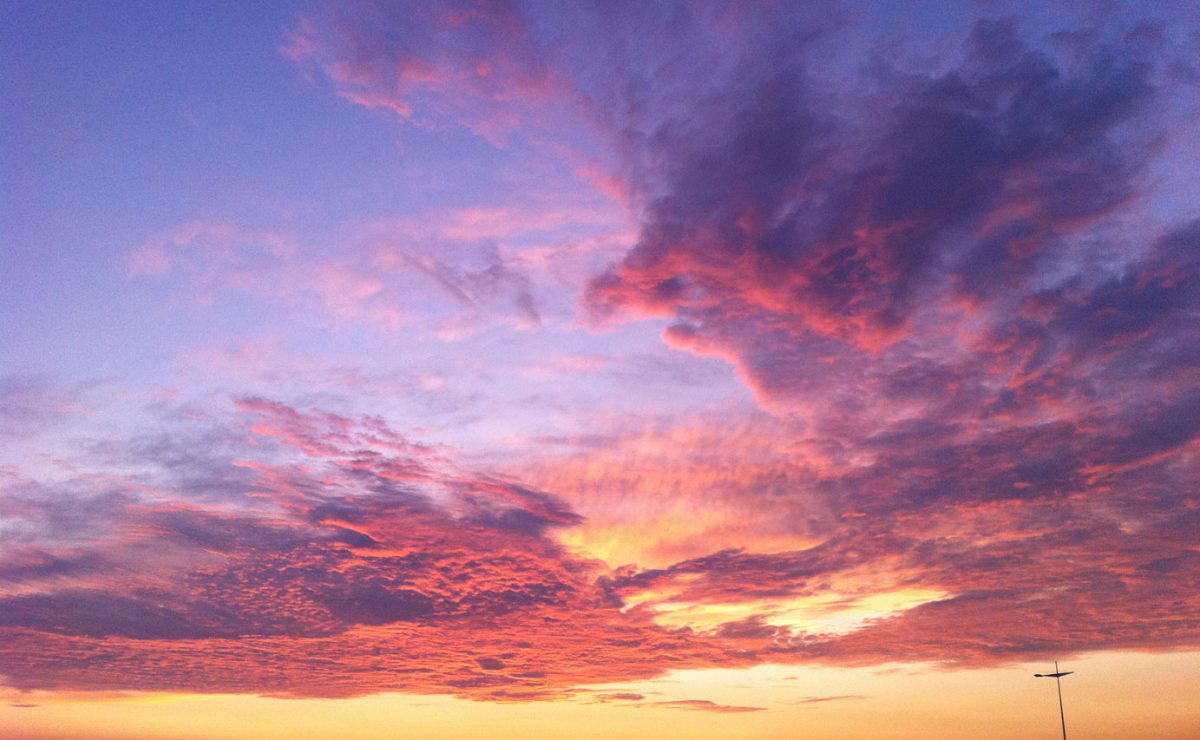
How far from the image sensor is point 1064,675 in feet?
476
